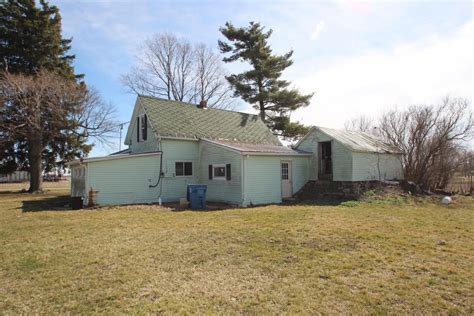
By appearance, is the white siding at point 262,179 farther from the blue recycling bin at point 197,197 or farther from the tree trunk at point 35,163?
the tree trunk at point 35,163

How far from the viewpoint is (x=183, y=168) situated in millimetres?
15961

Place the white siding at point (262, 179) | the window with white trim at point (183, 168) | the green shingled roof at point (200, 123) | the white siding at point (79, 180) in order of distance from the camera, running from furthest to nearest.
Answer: the green shingled roof at point (200, 123)
the window with white trim at point (183, 168)
the white siding at point (262, 179)
the white siding at point (79, 180)

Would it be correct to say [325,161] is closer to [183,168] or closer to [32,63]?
[183,168]

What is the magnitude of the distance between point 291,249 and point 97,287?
3612 mm

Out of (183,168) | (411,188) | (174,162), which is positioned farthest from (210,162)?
(411,188)

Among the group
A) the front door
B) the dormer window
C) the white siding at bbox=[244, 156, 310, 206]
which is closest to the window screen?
the front door

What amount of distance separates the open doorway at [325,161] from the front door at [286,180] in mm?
2119

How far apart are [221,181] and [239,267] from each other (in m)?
9.89

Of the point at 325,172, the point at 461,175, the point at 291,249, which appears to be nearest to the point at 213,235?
the point at 291,249

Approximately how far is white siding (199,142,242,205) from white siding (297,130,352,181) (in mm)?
5592

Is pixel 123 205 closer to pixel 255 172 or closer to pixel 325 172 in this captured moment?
pixel 255 172

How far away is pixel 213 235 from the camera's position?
24.0ft

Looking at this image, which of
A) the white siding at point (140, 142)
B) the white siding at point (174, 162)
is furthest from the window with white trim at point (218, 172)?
the white siding at point (140, 142)

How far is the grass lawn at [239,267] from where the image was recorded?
3.79 metres
